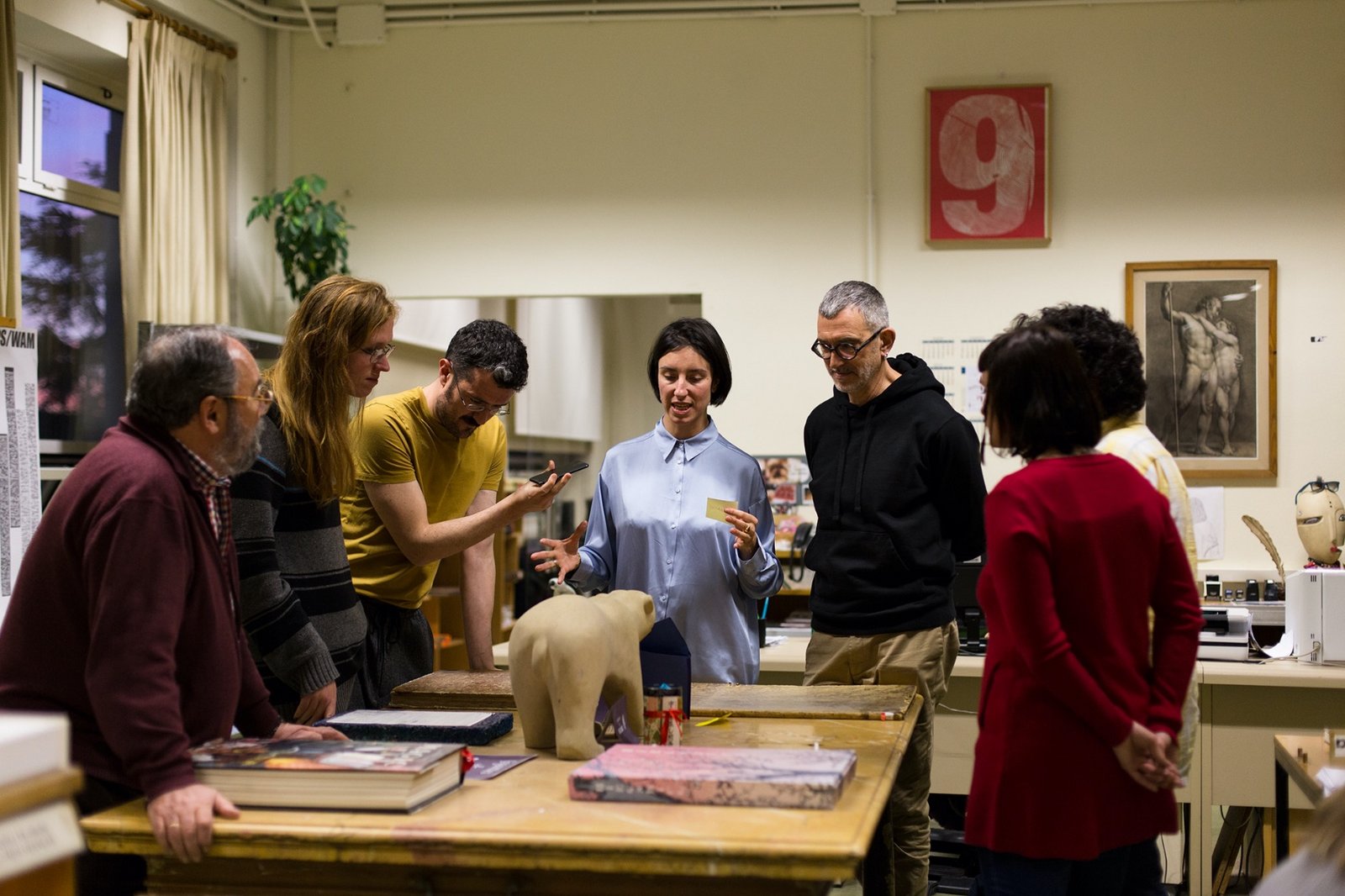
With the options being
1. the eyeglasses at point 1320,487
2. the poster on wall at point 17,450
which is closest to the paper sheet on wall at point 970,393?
the eyeglasses at point 1320,487

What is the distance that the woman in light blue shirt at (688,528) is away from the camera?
2.71m

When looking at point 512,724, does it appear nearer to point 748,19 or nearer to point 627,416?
point 748,19

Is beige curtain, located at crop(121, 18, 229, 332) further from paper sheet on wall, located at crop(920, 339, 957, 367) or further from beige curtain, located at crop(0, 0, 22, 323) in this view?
paper sheet on wall, located at crop(920, 339, 957, 367)

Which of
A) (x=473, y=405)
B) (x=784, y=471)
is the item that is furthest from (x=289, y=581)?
(x=784, y=471)

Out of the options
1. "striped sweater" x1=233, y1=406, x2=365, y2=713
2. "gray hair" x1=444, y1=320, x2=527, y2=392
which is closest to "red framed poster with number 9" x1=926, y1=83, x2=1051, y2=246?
"gray hair" x1=444, y1=320, x2=527, y2=392

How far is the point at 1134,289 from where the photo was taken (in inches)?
188

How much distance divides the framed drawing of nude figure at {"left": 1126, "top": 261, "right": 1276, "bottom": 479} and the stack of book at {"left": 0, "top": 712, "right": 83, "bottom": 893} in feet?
14.0

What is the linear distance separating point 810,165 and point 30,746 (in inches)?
167

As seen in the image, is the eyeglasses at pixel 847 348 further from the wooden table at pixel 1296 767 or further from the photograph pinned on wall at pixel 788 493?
the photograph pinned on wall at pixel 788 493

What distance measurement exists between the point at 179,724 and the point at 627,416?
578 cm

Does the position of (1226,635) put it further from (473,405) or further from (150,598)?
(150,598)

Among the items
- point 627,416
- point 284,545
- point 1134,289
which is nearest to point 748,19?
point 1134,289

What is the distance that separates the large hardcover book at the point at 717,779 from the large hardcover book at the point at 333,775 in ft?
0.62

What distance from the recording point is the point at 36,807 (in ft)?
3.90
